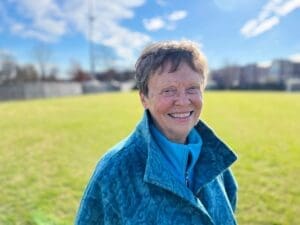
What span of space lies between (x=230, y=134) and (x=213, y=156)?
893 cm

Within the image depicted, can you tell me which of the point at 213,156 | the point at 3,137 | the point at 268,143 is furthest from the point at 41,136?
the point at 213,156

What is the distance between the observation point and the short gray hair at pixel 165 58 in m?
1.77

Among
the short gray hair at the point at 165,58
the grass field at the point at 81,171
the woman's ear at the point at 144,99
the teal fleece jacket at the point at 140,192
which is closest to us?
the teal fleece jacket at the point at 140,192

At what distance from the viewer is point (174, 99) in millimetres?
1833

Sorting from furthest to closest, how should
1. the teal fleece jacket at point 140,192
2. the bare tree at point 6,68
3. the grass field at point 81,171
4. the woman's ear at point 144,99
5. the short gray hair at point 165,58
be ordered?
the bare tree at point 6,68 → the grass field at point 81,171 → the woman's ear at point 144,99 → the short gray hair at point 165,58 → the teal fleece jacket at point 140,192

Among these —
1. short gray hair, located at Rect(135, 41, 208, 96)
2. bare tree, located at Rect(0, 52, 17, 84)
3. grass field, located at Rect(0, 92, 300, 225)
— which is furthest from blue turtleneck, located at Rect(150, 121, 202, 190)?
bare tree, located at Rect(0, 52, 17, 84)

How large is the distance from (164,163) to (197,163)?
0.30 meters

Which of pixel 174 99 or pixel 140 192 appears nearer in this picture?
pixel 140 192

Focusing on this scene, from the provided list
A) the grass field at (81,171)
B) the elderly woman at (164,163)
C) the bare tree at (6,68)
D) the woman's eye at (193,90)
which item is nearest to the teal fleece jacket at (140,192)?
the elderly woman at (164,163)

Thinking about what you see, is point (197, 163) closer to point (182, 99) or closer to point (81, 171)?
point (182, 99)

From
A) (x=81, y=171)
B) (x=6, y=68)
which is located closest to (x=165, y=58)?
(x=81, y=171)

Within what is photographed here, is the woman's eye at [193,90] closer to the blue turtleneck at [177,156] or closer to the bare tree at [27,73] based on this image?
the blue turtleneck at [177,156]

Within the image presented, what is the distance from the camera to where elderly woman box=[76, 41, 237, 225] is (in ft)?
5.43

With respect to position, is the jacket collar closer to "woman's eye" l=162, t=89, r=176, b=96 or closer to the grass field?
"woman's eye" l=162, t=89, r=176, b=96
